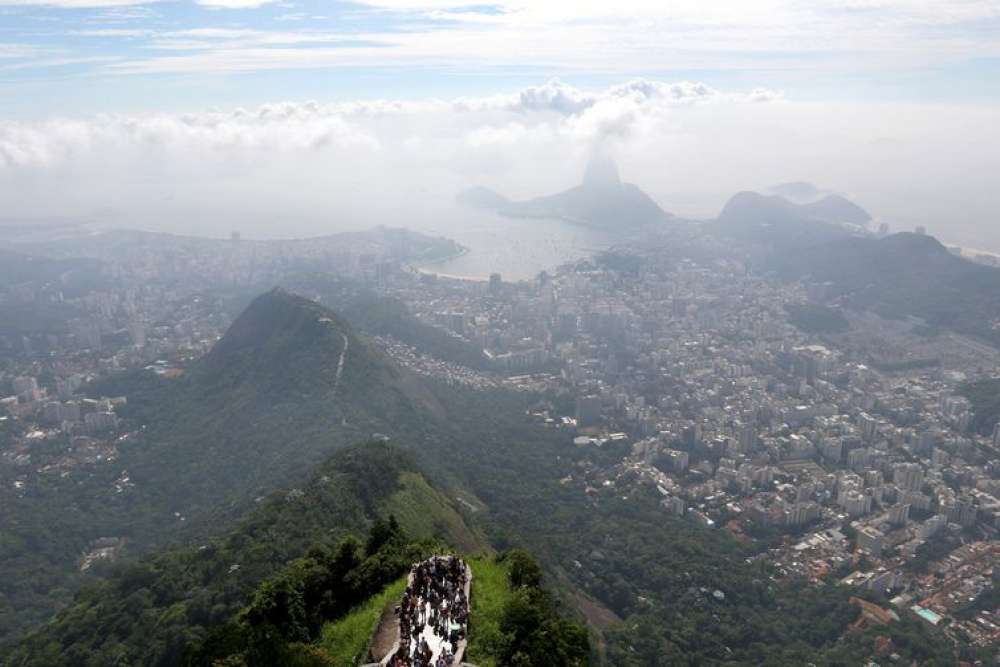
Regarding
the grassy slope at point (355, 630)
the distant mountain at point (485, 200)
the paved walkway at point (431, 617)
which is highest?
the paved walkway at point (431, 617)

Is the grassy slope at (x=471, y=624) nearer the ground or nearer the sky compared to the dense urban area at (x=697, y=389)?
nearer the sky

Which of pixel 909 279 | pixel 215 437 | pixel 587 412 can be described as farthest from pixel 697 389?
pixel 909 279

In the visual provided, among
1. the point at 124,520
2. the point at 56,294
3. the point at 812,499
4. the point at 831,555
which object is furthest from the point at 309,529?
the point at 56,294

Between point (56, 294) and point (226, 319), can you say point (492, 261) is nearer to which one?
point (226, 319)

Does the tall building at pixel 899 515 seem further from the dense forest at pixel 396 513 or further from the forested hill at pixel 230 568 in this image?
the forested hill at pixel 230 568

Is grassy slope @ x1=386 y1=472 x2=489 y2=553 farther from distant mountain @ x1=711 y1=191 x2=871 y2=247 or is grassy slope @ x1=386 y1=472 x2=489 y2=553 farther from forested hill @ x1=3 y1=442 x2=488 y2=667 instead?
distant mountain @ x1=711 y1=191 x2=871 y2=247

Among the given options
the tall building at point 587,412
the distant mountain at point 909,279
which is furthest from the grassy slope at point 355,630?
the distant mountain at point 909,279
